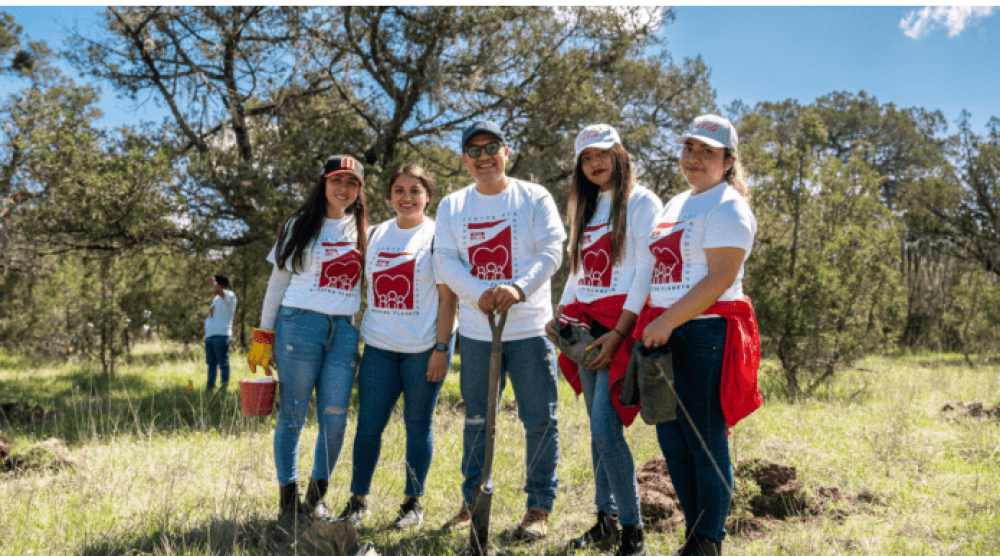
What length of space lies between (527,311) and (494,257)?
0.30 metres

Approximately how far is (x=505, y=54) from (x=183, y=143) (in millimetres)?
4852

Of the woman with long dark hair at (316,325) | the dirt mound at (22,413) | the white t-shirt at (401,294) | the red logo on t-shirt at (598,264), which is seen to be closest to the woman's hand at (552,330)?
the red logo on t-shirt at (598,264)

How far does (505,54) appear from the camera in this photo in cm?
904

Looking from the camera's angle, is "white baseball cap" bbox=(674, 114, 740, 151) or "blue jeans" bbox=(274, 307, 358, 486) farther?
"blue jeans" bbox=(274, 307, 358, 486)

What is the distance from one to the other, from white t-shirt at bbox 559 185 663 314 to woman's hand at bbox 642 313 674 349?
25 centimetres

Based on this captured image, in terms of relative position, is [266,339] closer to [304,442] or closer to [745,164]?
[304,442]

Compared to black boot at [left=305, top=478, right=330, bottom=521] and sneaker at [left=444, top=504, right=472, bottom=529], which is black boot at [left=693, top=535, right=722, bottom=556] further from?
black boot at [left=305, top=478, right=330, bottom=521]

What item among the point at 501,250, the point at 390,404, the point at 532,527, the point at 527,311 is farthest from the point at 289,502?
the point at 501,250

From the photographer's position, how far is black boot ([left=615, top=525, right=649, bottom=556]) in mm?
2541

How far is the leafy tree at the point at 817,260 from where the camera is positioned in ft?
21.9

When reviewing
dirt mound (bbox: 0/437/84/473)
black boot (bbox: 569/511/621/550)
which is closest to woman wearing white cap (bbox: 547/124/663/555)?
black boot (bbox: 569/511/621/550)

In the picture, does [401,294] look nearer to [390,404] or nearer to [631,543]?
[390,404]

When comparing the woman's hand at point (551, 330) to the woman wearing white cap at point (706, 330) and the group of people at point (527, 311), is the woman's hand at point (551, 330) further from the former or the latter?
the woman wearing white cap at point (706, 330)

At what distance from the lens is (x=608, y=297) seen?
2721mm
